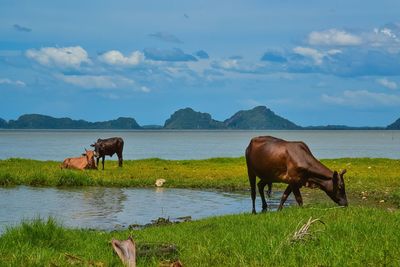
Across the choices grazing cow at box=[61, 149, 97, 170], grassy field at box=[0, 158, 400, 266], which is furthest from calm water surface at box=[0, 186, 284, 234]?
grazing cow at box=[61, 149, 97, 170]

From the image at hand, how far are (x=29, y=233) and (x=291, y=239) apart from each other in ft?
16.5

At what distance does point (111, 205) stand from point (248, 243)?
1248 centimetres

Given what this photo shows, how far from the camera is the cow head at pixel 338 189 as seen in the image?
53.6 ft

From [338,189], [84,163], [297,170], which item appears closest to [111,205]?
[297,170]

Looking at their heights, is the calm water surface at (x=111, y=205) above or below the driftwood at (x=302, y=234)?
below

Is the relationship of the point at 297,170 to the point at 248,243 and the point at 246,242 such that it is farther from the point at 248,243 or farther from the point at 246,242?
the point at 248,243

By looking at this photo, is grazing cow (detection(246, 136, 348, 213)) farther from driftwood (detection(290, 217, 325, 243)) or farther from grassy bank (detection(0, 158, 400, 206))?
driftwood (detection(290, 217, 325, 243))

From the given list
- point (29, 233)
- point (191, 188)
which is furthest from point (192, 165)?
point (29, 233)

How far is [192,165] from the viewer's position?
40.0 metres

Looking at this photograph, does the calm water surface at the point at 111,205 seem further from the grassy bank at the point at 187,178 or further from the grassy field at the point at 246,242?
the grassy field at the point at 246,242

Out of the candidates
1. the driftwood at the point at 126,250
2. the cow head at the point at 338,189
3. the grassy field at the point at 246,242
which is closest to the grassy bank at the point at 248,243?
the grassy field at the point at 246,242

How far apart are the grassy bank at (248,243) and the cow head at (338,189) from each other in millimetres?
2258

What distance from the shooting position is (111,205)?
72.0 feet

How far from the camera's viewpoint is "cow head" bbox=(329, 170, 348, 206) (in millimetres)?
16344
